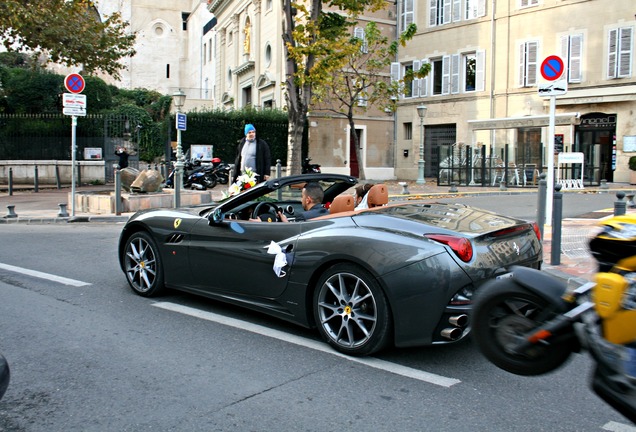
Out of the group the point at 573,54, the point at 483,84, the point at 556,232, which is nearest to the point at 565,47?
the point at 573,54

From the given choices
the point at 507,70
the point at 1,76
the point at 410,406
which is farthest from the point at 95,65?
the point at 410,406

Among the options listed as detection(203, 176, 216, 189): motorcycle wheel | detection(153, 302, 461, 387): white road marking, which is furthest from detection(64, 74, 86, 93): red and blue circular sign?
detection(153, 302, 461, 387): white road marking

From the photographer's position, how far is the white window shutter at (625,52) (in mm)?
26094

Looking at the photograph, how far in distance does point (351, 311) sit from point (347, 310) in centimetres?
3

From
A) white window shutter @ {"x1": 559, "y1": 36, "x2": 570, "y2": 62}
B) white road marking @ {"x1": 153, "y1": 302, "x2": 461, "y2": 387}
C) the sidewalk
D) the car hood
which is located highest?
white window shutter @ {"x1": 559, "y1": 36, "x2": 570, "y2": 62}

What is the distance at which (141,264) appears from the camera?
6.40 meters

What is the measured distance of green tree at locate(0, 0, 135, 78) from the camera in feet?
66.4

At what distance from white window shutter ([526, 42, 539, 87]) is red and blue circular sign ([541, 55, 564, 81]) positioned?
2060 cm

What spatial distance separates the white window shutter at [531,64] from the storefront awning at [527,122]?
3.54 meters

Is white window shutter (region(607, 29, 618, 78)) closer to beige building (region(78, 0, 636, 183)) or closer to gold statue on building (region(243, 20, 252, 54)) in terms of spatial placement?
beige building (region(78, 0, 636, 183))

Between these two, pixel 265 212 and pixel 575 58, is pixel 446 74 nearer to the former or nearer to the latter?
pixel 575 58

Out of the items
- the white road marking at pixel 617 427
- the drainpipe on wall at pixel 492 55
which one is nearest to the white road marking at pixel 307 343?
the white road marking at pixel 617 427

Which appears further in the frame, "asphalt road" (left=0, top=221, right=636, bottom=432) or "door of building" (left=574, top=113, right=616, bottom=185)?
"door of building" (left=574, top=113, right=616, bottom=185)

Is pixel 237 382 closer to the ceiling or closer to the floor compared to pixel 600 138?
closer to the floor
